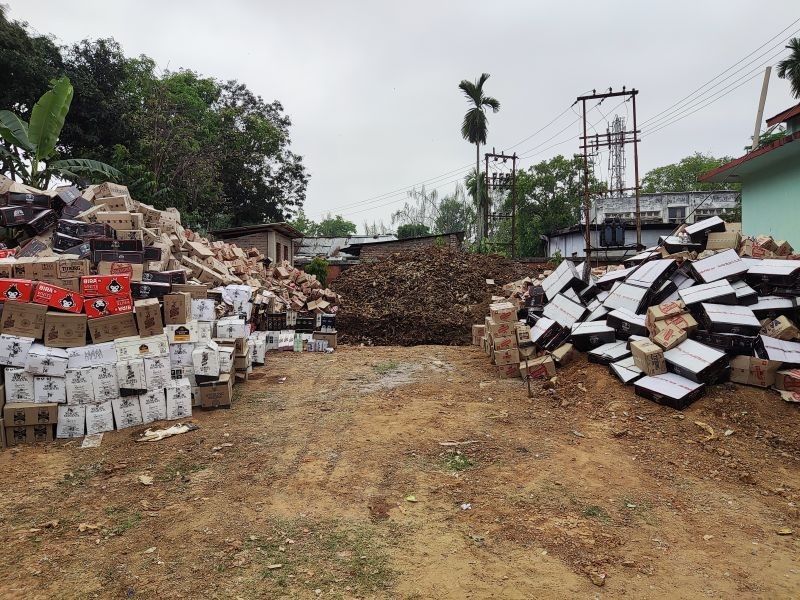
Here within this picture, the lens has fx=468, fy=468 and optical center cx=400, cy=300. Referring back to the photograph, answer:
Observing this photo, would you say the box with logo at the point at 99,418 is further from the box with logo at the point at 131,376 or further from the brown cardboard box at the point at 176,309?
the brown cardboard box at the point at 176,309

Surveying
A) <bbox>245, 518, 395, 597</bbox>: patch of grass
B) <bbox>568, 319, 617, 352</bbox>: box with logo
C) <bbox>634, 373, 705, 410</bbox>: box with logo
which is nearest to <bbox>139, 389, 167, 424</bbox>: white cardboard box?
<bbox>245, 518, 395, 597</bbox>: patch of grass

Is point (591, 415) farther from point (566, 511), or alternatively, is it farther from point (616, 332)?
point (566, 511)

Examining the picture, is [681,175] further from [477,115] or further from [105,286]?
[105,286]

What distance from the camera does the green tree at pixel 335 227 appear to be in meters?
63.9

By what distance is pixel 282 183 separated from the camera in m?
28.9

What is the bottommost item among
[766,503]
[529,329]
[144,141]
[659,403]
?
[766,503]

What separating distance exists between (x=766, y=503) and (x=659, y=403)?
197 cm

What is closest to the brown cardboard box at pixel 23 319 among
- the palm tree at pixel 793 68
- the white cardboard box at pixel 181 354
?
the white cardboard box at pixel 181 354

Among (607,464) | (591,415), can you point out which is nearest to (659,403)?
(591,415)

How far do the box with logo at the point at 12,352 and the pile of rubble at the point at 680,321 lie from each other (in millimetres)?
6500

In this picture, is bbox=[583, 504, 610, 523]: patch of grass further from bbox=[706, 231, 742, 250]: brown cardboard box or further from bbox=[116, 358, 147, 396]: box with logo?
bbox=[706, 231, 742, 250]: brown cardboard box

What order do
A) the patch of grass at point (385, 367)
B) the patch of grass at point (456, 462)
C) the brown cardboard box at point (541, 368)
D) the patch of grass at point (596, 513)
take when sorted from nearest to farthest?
the patch of grass at point (596, 513) < the patch of grass at point (456, 462) < the brown cardboard box at point (541, 368) < the patch of grass at point (385, 367)

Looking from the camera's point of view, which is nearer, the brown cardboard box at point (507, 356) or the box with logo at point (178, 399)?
the box with logo at point (178, 399)

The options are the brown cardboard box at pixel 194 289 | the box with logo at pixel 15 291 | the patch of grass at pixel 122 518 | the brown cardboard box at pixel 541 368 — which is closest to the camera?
the patch of grass at pixel 122 518
